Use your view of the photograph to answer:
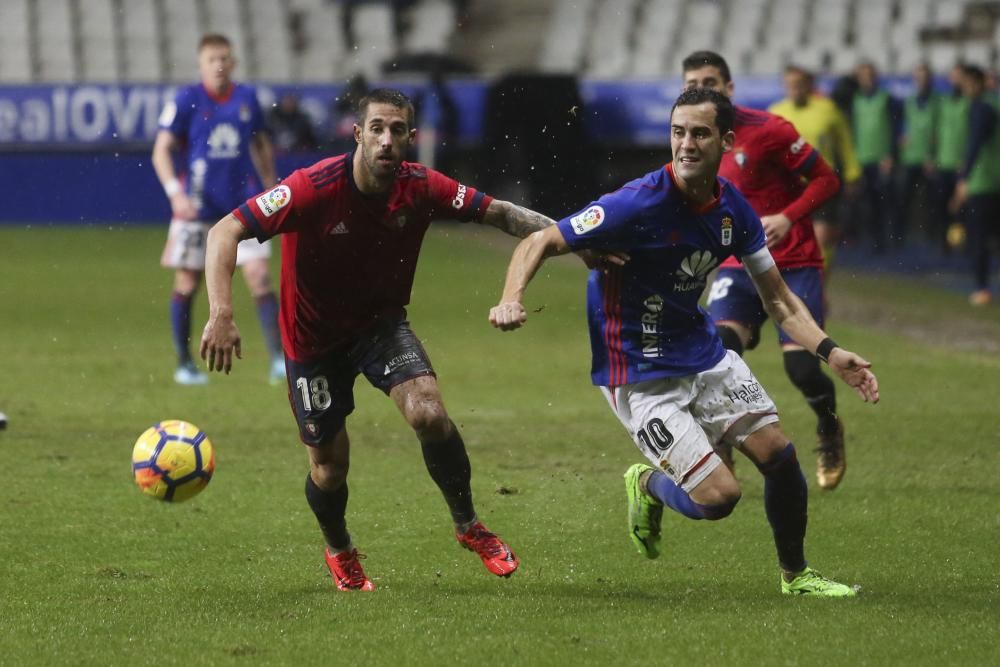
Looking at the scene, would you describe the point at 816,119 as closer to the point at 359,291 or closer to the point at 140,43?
the point at 359,291

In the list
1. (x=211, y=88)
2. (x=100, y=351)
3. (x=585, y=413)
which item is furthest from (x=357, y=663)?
(x=100, y=351)

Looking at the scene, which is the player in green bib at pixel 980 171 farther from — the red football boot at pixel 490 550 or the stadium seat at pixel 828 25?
the red football boot at pixel 490 550

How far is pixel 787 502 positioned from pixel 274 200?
218cm

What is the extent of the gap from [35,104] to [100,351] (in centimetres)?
1251

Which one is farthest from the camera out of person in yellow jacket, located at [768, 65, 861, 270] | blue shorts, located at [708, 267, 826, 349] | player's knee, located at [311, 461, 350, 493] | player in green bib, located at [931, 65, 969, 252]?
player in green bib, located at [931, 65, 969, 252]

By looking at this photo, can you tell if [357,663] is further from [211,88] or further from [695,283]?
[211,88]

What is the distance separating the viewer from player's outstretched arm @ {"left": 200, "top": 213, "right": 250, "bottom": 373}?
5.88 meters

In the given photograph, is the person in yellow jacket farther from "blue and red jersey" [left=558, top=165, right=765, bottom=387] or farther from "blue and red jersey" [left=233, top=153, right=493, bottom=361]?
"blue and red jersey" [left=233, top=153, right=493, bottom=361]

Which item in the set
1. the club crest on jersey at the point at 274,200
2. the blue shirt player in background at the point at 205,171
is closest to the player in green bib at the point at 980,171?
the blue shirt player in background at the point at 205,171

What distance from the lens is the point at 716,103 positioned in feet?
19.9

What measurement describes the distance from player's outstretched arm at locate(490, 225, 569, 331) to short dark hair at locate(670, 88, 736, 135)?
0.64 metres

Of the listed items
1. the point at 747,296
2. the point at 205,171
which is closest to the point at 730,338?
the point at 747,296

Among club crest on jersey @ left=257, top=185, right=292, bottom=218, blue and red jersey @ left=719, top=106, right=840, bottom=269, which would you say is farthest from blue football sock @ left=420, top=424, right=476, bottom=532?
blue and red jersey @ left=719, top=106, right=840, bottom=269

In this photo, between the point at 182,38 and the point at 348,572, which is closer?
the point at 348,572
